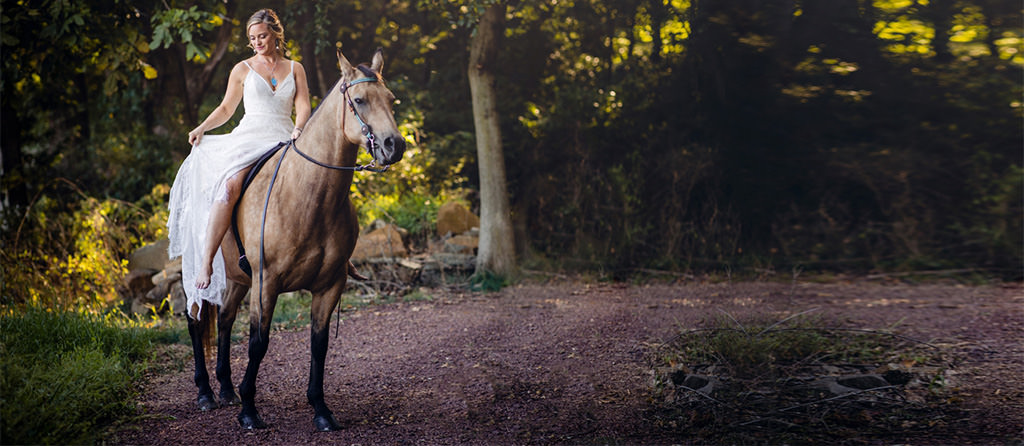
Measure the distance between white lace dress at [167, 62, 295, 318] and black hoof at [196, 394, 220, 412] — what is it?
569 millimetres

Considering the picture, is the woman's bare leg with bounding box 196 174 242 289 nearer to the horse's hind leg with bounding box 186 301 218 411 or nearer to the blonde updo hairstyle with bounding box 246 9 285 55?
the horse's hind leg with bounding box 186 301 218 411

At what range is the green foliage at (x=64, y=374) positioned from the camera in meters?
3.73

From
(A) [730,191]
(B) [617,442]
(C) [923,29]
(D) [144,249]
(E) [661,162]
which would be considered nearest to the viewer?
(B) [617,442]

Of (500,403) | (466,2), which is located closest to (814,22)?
(466,2)

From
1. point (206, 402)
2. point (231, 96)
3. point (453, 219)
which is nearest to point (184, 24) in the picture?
point (231, 96)

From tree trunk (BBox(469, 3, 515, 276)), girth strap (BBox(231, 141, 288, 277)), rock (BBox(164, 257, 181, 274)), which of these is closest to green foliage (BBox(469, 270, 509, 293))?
tree trunk (BBox(469, 3, 515, 276))

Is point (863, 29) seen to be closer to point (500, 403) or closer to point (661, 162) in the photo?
point (661, 162)

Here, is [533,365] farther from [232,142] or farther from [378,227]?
[378,227]

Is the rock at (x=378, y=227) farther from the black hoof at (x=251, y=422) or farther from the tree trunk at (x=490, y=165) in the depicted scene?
the black hoof at (x=251, y=422)

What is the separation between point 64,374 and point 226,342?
94cm

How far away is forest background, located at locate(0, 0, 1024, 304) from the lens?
7305 mm

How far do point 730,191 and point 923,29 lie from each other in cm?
310

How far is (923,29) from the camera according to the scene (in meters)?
7.34

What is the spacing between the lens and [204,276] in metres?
4.39
